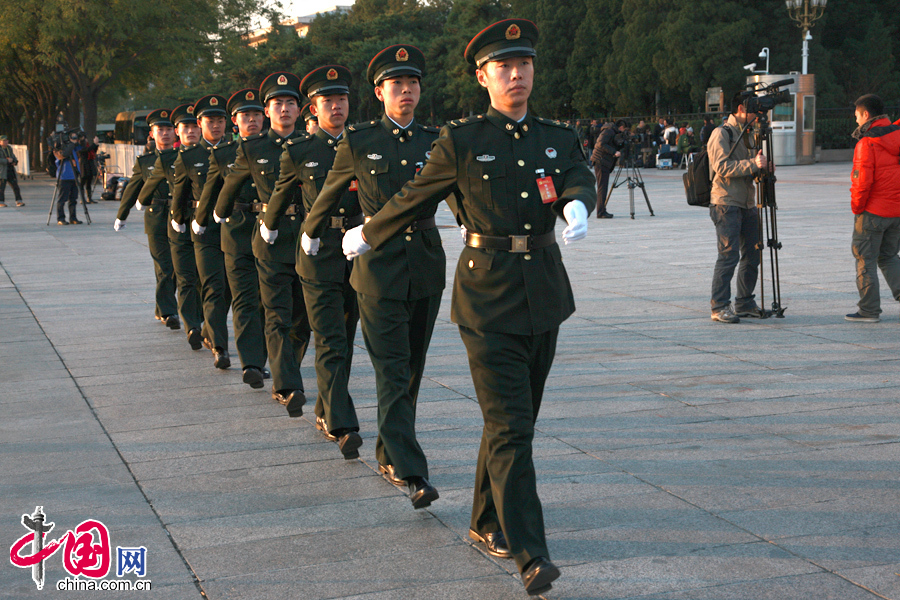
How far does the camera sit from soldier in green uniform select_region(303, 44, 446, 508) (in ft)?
16.1

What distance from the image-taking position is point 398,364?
491 cm

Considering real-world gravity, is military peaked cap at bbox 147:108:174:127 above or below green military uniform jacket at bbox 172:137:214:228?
above

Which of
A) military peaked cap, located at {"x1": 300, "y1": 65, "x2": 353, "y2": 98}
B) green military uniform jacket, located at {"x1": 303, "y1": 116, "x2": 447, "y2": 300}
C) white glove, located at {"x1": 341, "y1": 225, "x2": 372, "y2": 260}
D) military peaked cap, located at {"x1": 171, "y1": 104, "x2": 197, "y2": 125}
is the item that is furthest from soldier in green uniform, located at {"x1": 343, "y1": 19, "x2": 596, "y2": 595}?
military peaked cap, located at {"x1": 171, "y1": 104, "x2": 197, "y2": 125}

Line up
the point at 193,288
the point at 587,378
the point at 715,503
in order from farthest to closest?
the point at 193,288 → the point at 587,378 → the point at 715,503

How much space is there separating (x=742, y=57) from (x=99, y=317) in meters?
41.0

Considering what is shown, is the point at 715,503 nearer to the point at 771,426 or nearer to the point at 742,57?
the point at 771,426

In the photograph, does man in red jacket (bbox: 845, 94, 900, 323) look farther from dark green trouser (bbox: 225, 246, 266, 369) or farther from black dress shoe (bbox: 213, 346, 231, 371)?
black dress shoe (bbox: 213, 346, 231, 371)

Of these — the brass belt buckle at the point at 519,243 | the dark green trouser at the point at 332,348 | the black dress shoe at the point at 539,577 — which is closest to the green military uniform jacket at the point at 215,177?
the dark green trouser at the point at 332,348

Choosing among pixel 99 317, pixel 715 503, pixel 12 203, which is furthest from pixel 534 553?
pixel 12 203

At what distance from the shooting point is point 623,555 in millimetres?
4098

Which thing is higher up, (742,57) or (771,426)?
(742,57)

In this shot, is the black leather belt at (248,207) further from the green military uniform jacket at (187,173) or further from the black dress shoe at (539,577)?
the black dress shoe at (539,577)

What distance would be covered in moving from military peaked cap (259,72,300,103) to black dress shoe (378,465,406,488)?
2.73 metres

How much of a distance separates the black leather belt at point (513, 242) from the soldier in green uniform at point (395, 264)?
2.98 ft
